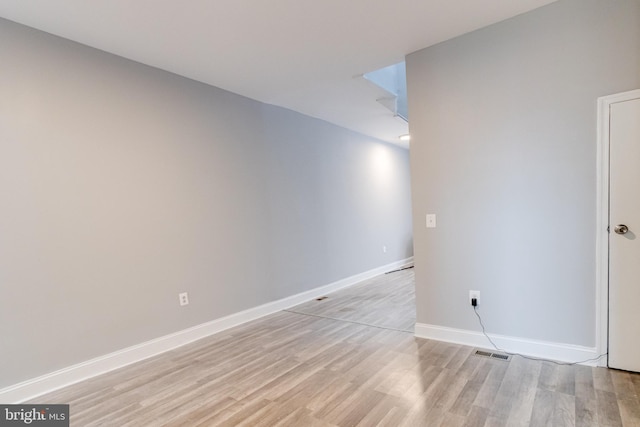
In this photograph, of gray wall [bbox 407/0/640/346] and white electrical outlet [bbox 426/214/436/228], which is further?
white electrical outlet [bbox 426/214/436/228]

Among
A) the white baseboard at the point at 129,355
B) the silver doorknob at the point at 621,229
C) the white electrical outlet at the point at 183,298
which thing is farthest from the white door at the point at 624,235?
the white electrical outlet at the point at 183,298

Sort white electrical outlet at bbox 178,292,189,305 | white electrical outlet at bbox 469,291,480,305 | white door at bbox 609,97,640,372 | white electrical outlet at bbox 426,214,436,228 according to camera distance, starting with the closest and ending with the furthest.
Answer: white door at bbox 609,97,640,372 → white electrical outlet at bbox 469,291,480,305 → white electrical outlet at bbox 426,214,436,228 → white electrical outlet at bbox 178,292,189,305

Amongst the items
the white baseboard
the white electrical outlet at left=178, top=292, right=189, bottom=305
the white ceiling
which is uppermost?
the white ceiling

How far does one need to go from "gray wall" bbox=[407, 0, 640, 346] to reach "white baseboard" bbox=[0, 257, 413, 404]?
183 cm

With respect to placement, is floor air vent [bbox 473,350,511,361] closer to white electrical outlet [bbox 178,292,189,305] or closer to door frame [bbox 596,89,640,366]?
door frame [bbox 596,89,640,366]

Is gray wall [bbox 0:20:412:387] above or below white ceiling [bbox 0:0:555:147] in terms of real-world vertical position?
below

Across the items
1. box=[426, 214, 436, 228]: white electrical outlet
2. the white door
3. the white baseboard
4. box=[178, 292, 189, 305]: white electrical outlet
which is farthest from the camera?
box=[178, 292, 189, 305]: white electrical outlet

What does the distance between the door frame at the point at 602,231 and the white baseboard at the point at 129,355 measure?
306cm

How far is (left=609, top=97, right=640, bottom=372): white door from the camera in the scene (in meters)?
2.08

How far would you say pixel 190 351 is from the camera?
2.91 meters

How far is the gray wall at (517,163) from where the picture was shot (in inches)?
87.3

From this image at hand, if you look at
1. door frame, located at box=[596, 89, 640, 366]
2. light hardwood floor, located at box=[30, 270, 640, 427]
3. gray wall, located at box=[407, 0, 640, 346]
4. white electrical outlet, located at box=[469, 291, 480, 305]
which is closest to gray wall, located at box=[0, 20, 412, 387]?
light hardwood floor, located at box=[30, 270, 640, 427]

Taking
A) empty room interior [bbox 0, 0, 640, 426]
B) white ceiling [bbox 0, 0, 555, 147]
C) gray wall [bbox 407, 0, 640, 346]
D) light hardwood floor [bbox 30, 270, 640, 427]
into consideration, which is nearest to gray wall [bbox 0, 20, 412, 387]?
empty room interior [bbox 0, 0, 640, 426]

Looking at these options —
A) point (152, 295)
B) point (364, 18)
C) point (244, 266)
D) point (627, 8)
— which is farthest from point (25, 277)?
point (627, 8)
